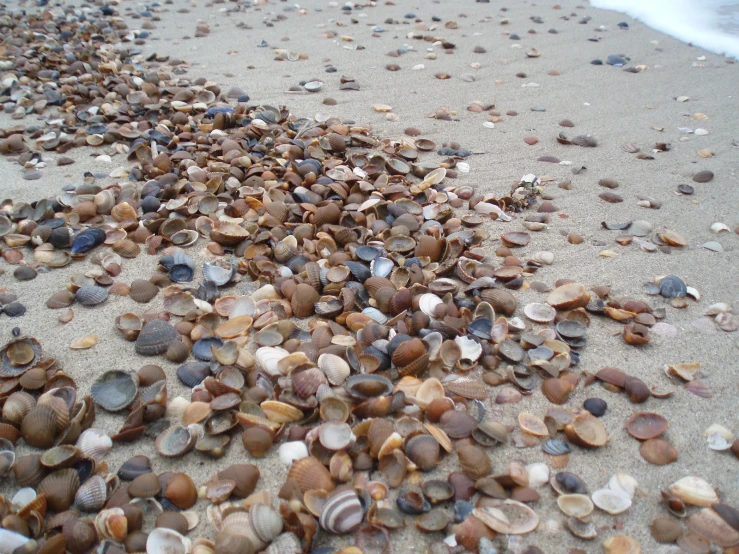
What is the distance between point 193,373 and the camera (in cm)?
221

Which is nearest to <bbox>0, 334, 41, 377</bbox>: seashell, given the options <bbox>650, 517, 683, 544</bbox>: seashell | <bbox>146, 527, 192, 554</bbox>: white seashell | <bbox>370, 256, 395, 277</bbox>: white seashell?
<bbox>146, 527, 192, 554</bbox>: white seashell

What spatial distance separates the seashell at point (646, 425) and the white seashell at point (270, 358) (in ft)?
4.28

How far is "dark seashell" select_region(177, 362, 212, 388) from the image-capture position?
2.20 meters

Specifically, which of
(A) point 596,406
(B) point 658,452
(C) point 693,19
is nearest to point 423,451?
(A) point 596,406

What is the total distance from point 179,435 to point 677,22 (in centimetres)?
761

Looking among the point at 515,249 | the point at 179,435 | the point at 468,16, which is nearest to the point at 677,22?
the point at 468,16

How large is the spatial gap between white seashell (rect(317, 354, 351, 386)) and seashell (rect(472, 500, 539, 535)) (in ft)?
2.25

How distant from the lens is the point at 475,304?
2.54 metres

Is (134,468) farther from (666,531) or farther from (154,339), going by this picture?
(666,531)

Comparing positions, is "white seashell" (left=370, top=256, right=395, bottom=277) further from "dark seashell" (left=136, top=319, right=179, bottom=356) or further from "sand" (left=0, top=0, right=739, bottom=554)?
"dark seashell" (left=136, top=319, right=179, bottom=356)

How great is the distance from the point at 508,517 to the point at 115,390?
4.84 feet

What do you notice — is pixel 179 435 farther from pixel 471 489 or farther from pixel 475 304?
pixel 475 304

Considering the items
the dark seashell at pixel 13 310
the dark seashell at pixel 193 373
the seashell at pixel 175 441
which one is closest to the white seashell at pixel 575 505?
the seashell at pixel 175 441

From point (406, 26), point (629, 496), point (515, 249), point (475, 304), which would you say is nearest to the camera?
point (629, 496)
